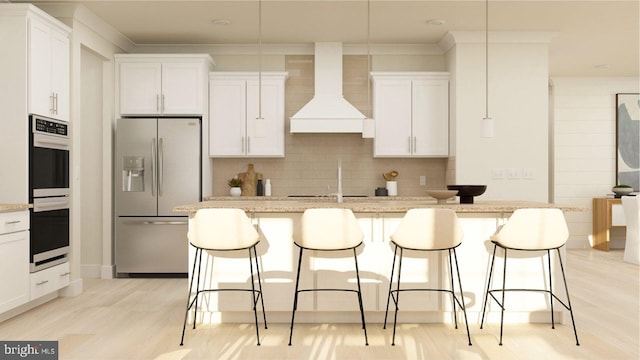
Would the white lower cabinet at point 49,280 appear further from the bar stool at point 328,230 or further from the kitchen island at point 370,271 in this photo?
the bar stool at point 328,230

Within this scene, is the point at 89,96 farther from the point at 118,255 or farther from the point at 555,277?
the point at 555,277

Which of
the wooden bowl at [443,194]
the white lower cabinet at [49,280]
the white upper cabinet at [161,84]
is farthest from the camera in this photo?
the white upper cabinet at [161,84]

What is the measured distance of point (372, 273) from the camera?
4141 millimetres

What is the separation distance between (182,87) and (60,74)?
1.56 metres

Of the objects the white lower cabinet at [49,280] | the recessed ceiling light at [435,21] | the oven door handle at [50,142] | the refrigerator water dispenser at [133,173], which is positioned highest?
the recessed ceiling light at [435,21]

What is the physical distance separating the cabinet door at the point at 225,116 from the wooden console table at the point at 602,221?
5.88 meters

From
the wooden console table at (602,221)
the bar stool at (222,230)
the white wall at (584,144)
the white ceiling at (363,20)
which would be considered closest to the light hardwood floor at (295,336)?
the bar stool at (222,230)

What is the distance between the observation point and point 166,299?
5.12m

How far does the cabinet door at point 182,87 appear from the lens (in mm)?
6434

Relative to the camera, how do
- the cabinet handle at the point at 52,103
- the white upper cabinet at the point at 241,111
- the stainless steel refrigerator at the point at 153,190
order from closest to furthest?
the cabinet handle at the point at 52,103 → the stainless steel refrigerator at the point at 153,190 → the white upper cabinet at the point at 241,111

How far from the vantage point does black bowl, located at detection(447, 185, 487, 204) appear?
433 centimetres

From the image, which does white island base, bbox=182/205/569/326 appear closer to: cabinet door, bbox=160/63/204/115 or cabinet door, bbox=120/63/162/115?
cabinet door, bbox=160/63/204/115

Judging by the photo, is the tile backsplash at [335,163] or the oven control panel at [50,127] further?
the tile backsplash at [335,163]

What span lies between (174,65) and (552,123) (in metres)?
6.20
